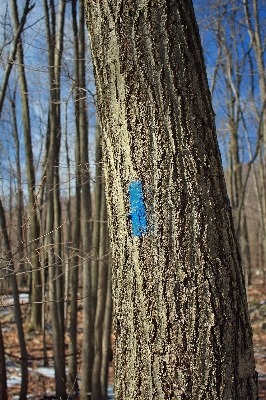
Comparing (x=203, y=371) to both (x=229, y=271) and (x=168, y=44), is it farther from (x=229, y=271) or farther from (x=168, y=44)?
(x=168, y=44)

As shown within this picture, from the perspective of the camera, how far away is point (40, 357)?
9664mm

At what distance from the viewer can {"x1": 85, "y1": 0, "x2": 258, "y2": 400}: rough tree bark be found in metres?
1.50

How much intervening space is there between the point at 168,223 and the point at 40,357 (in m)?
9.15

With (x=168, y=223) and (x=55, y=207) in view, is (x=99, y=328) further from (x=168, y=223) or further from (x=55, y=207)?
(x=168, y=223)

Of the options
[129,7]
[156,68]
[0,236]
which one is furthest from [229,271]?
[0,236]

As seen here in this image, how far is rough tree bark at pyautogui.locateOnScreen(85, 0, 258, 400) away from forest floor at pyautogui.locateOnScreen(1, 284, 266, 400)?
4.21 metres

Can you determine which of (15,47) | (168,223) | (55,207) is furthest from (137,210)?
(55,207)

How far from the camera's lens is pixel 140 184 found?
1.58 metres

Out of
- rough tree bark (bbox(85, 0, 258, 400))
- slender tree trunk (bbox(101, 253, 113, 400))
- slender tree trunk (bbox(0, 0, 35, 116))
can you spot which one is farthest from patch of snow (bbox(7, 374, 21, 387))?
rough tree bark (bbox(85, 0, 258, 400))

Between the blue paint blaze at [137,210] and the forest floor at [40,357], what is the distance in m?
4.31

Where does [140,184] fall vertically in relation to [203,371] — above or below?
above

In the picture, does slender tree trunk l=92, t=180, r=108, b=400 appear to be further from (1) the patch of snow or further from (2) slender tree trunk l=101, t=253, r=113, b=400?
(1) the patch of snow

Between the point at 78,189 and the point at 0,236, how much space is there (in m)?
2.47

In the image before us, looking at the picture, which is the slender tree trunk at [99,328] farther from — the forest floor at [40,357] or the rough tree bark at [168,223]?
the rough tree bark at [168,223]
